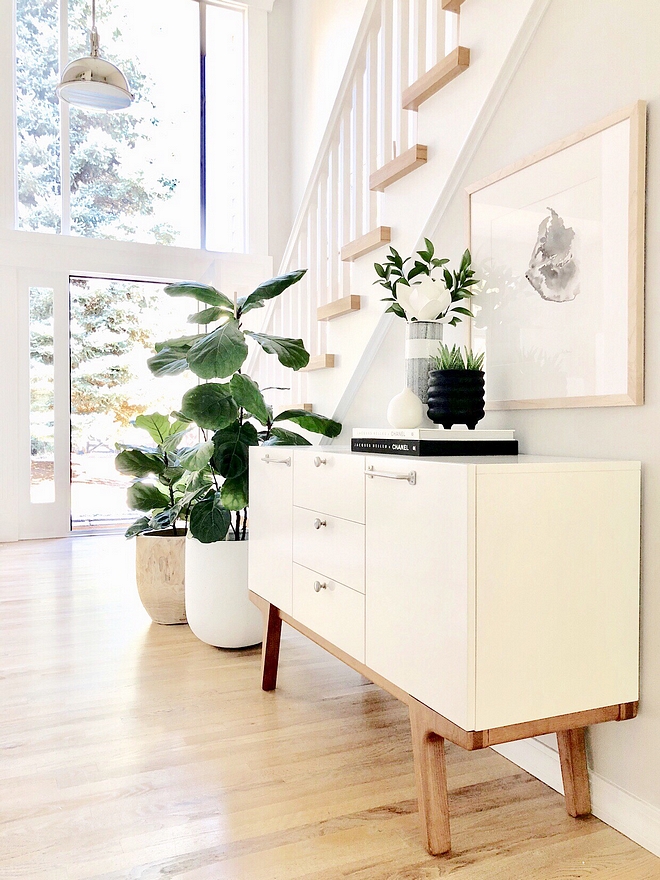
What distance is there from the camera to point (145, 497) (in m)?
3.10

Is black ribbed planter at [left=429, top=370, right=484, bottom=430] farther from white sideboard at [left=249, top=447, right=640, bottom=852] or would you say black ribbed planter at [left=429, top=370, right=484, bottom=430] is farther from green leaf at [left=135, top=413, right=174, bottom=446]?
green leaf at [left=135, top=413, right=174, bottom=446]

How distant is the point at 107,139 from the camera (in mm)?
5234

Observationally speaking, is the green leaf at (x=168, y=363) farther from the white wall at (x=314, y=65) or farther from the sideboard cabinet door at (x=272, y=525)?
the white wall at (x=314, y=65)

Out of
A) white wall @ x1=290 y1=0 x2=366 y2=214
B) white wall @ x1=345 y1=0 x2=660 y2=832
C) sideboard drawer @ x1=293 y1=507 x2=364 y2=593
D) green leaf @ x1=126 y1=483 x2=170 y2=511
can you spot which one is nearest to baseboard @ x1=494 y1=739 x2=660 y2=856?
white wall @ x1=345 y1=0 x2=660 y2=832

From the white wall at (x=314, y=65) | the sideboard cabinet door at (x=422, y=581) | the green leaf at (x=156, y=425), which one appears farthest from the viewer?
the white wall at (x=314, y=65)

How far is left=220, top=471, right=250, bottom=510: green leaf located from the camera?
2549mm

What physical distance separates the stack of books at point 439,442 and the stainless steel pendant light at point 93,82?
3.38 m

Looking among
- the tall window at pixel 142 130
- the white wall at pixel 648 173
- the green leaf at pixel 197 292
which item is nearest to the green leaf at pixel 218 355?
the green leaf at pixel 197 292

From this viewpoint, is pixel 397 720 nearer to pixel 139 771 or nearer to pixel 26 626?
pixel 139 771

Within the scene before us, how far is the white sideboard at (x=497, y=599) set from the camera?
4.26 ft

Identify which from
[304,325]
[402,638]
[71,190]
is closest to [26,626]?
[304,325]

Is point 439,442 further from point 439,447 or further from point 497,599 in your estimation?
point 497,599

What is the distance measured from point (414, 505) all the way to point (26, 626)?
215 centimetres

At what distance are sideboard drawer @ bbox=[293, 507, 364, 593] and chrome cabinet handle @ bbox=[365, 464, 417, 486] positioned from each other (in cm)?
13
